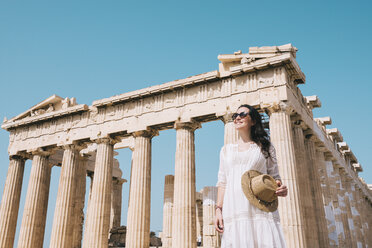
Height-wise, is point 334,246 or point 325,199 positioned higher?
point 325,199

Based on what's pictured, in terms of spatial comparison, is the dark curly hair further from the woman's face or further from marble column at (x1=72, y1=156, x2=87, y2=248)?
marble column at (x1=72, y1=156, x2=87, y2=248)

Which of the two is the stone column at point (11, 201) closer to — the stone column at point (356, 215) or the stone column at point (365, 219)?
the stone column at point (356, 215)

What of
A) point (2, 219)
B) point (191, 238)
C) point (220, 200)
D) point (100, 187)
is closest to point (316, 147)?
point (191, 238)

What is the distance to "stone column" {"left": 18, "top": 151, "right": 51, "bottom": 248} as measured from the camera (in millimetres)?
24230

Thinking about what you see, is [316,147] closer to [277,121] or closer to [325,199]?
[325,199]

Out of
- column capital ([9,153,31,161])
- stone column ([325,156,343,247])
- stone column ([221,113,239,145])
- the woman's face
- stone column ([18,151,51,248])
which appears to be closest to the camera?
the woman's face

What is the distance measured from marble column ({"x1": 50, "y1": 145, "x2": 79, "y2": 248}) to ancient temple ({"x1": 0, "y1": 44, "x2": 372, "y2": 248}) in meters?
0.06

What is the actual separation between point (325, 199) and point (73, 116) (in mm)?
18050

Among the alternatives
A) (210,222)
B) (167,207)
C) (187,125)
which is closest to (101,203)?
(167,207)

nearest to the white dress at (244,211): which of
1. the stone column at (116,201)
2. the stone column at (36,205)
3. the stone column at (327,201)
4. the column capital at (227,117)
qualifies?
the column capital at (227,117)

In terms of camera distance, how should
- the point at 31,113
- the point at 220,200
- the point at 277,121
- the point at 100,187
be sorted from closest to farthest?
the point at 220,200 → the point at 277,121 → the point at 100,187 → the point at 31,113

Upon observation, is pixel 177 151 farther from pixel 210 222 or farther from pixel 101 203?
pixel 101 203

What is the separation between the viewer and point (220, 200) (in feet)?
15.6

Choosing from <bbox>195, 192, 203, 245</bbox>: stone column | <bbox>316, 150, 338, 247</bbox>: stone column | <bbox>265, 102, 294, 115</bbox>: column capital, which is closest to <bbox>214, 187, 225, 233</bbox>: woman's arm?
<bbox>265, 102, 294, 115</bbox>: column capital
